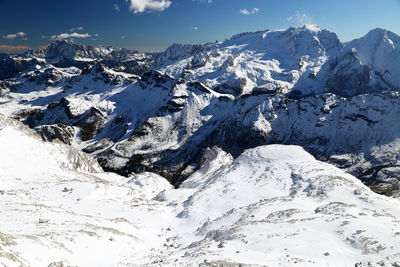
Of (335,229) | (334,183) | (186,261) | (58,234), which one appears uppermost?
(58,234)

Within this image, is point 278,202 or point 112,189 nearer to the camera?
point 278,202

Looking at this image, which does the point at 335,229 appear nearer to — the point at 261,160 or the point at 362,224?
the point at 362,224

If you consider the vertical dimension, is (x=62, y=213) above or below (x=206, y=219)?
above

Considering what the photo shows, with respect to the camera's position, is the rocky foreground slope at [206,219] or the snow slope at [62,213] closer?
the rocky foreground slope at [206,219]

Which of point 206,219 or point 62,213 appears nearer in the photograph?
point 62,213

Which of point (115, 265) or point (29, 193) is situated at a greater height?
point (29, 193)

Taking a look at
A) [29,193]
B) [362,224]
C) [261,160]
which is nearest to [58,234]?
[29,193]

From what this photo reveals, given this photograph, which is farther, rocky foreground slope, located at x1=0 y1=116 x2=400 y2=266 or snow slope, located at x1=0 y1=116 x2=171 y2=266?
snow slope, located at x1=0 y1=116 x2=171 y2=266

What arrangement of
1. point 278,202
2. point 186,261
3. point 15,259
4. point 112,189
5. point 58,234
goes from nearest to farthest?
point 15,259, point 186,261, point 58,234, point 278,202, point 112,189
